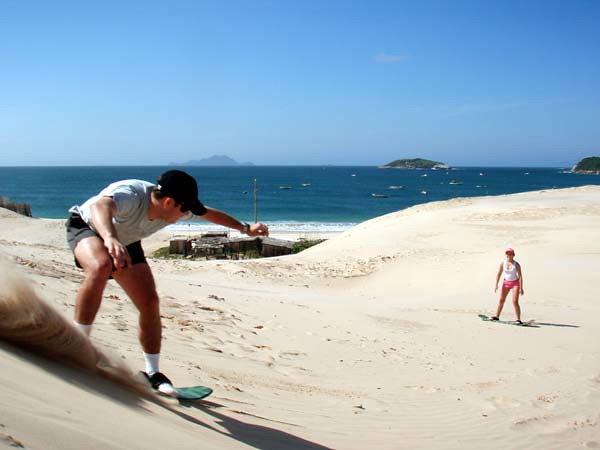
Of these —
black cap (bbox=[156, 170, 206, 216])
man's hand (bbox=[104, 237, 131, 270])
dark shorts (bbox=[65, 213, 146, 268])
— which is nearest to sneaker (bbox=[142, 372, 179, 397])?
dark shorts (bbox=[65, 213, 146, 268])

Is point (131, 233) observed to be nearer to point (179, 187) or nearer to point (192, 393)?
point (179, 187)

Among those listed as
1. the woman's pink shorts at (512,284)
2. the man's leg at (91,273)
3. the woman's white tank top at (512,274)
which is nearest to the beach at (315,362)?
the man's leg at (91,273)

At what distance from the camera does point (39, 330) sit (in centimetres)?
310

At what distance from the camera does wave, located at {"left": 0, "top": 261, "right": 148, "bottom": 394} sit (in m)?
3.06

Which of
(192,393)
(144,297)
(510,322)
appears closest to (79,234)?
(144,297)

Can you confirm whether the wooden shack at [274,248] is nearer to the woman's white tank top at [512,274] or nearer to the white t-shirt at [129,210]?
the woman's white tank top at [512,274]

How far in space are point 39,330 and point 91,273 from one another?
17.0 inches

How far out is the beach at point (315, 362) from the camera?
2.86 meters

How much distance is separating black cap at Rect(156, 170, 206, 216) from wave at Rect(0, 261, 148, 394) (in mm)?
953

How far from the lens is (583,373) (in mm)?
6938

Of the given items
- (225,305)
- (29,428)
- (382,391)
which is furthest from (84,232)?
(225,305)

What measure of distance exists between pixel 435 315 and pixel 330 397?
6226 millimetres

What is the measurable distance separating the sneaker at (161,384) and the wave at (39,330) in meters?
0.18

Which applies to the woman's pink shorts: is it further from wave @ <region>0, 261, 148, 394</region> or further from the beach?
wave @ <region>0, 261, 148, 394</region>
